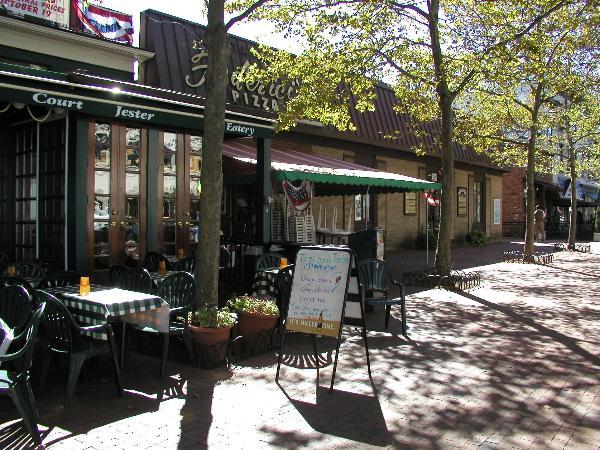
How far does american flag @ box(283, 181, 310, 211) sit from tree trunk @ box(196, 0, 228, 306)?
6.00 metres

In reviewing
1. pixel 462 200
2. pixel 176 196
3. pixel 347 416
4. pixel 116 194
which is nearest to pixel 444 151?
pixel 176 196

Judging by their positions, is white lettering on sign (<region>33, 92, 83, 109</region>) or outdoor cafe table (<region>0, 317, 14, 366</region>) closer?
outdoor cafe table (<region>0, 317, 14, 366</region>)

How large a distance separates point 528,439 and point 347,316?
2117mm

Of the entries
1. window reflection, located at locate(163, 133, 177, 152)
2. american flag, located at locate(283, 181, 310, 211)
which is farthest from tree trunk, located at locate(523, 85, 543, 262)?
window reflection, located at locate(163, 133, 177, 152)

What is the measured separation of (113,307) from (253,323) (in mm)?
1852

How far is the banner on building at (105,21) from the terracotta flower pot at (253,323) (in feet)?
23.4

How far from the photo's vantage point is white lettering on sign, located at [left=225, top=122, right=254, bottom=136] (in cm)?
812

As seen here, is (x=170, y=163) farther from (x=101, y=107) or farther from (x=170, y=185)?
(x=101, y=107)

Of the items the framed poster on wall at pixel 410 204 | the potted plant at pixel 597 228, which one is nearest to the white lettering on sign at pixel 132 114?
the framed poster on wall at pixel 410 204

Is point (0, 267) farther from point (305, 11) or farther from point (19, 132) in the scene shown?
point (305, 11)

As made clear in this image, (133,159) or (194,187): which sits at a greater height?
(133,159)

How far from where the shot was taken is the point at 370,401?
4750 mm

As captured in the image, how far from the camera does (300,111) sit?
1102 centimetres

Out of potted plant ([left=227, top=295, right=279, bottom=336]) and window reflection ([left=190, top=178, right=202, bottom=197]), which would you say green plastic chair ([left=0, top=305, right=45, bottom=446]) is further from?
Answer: window reflection ([left=190, top=178, right=202, bottom=197])
